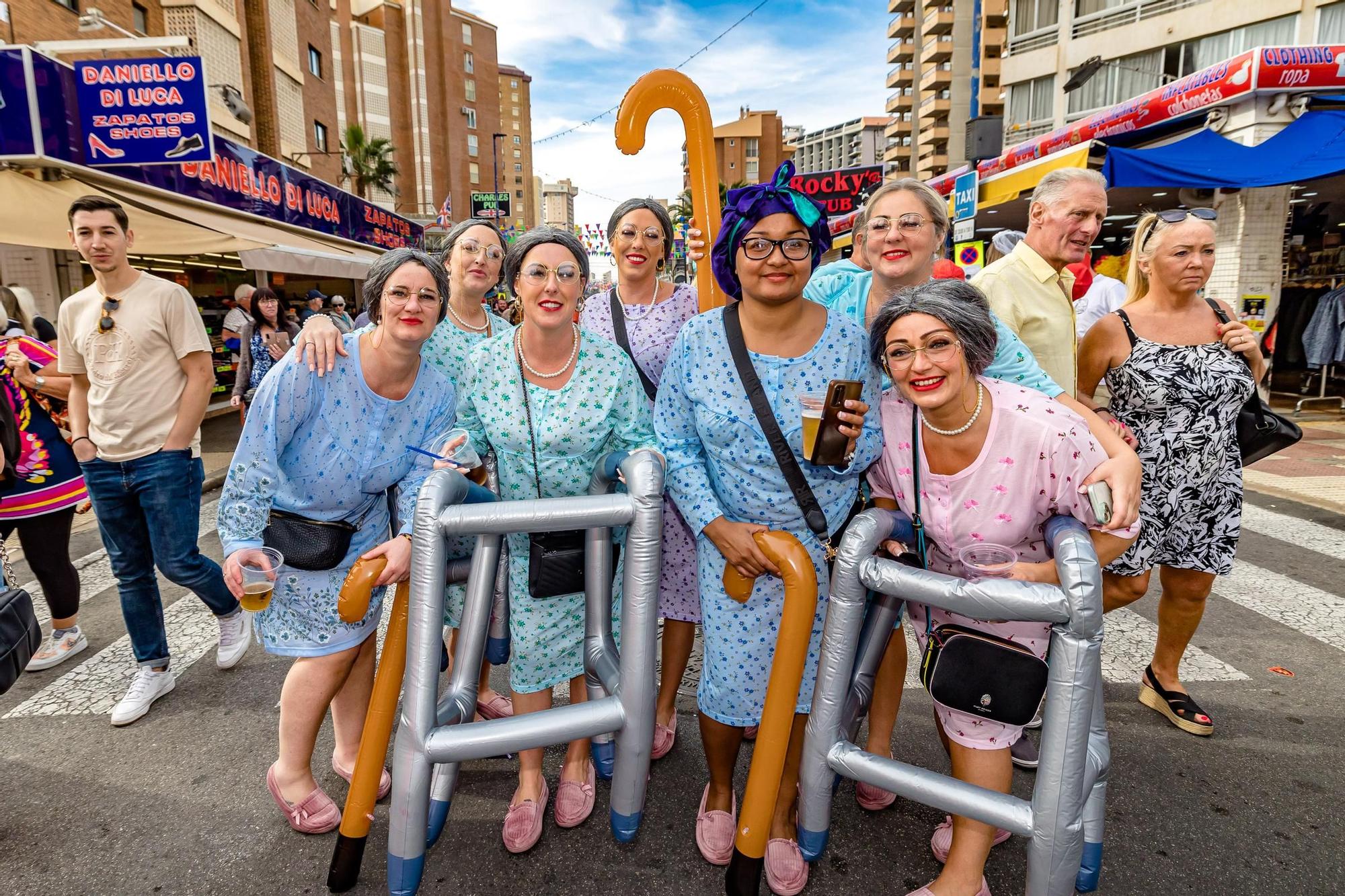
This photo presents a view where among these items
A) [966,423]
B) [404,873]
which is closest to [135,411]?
[404,873]

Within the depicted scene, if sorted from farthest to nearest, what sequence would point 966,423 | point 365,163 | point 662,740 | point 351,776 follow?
point 365,163 → point 662,740 → point 351,776 → point 966,423

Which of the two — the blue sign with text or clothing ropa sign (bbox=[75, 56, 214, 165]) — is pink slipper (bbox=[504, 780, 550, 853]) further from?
clothing ropa sign (bbox=[75, 56, 214, 165])

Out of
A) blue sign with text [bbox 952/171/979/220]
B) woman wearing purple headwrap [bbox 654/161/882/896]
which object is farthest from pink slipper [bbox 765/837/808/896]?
blue sign with text [bbox 952/171/979/220]

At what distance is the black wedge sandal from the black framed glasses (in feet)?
8.46

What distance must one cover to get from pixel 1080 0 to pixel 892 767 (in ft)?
91.4

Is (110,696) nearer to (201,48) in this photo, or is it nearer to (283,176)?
(283,176)

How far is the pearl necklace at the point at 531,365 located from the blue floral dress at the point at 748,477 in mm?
369

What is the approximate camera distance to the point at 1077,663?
1.65 m

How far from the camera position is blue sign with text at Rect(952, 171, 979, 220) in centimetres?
831

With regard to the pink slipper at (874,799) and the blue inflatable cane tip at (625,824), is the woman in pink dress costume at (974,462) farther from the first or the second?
the blue inflatable cane tip at (625,824)

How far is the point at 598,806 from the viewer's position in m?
2.59

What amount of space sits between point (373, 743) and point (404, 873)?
1.12 feet

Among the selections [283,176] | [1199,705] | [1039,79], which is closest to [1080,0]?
[1039,79]

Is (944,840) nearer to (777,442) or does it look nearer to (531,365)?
(777,442)
